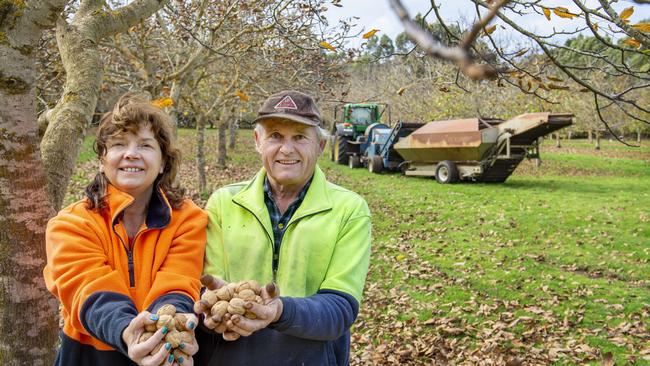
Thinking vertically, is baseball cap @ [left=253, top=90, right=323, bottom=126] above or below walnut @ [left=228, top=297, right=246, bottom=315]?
above

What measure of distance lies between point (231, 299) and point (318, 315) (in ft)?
1.06

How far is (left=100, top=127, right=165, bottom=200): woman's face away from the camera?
6.77 feet

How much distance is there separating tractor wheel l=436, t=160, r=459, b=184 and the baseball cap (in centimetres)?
1428

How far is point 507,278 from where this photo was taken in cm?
695

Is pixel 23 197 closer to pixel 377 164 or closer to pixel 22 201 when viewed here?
pixel 22 201

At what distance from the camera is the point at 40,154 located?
104 inches

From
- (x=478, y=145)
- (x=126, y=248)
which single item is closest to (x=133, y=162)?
(x=126, y=248)

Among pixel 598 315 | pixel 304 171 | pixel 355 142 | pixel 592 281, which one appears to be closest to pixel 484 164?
pixel 355 142

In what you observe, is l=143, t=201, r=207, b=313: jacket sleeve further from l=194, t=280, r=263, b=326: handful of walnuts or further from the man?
l=194, t=280, r=263, b=326: handful of walnuts

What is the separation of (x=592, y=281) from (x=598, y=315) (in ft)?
3.68

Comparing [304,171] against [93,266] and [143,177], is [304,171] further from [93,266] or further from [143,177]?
[93,266]

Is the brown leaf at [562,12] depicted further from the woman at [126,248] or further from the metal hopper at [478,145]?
the metal hopper at [478,145]

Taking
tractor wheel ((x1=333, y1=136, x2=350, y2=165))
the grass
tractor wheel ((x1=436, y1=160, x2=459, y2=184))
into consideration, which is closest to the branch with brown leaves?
the grass

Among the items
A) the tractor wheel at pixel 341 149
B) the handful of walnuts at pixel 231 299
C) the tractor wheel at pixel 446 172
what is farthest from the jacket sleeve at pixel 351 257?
the tractor wheel at pixel 341 149
